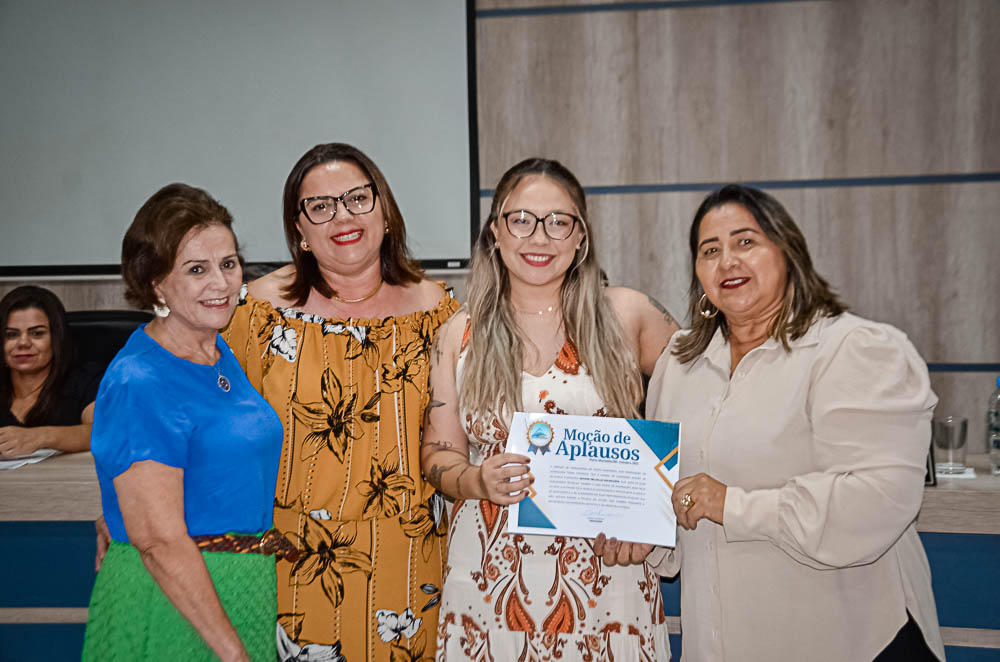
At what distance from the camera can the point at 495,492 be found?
1639 mm

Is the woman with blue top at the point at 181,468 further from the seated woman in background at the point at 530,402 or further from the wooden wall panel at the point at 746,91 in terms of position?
the wooden wall panel at the point at 746,91

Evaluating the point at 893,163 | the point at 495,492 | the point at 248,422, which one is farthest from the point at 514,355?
the point at 893,163

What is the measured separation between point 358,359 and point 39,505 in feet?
4.26

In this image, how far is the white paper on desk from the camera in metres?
2.60

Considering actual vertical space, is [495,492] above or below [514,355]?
below

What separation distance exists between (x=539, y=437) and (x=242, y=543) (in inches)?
26.1

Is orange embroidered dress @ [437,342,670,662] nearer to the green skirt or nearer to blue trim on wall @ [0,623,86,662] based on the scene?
the green skirt

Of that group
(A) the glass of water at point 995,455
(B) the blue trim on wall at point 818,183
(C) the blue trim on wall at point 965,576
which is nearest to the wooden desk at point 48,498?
(B) the blue trim on wall at point 818,183

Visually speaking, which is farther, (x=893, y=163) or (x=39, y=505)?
(x=893, y=163)

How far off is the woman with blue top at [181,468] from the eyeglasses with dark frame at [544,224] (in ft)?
2.20

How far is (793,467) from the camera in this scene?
146 centimetres

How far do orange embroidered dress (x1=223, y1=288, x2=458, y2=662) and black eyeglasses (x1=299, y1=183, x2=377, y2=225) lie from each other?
0.30m

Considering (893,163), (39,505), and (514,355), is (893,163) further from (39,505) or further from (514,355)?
(39,505)

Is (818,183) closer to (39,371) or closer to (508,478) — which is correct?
(508,478)
